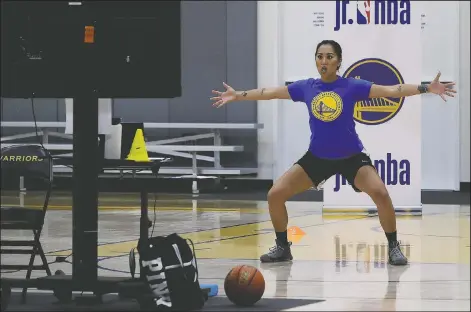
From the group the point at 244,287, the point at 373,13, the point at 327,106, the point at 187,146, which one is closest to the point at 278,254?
the point at 327,106

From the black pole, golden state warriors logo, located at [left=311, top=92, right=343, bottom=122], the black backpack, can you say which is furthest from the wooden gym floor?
golden state warriors logo, located at [left=311, top=92, right=343, bottom=122]

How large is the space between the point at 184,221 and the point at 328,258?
3.81 meters

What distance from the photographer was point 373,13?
43.0 feet

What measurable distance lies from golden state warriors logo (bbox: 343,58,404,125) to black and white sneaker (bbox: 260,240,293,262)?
4515 millimetres

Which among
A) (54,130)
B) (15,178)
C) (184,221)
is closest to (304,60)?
(54,130)

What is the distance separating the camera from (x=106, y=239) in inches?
418

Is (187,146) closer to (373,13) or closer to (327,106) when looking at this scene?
(373,13)

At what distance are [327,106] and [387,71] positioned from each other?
4.60 m

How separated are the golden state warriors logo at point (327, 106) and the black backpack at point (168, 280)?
103 inches

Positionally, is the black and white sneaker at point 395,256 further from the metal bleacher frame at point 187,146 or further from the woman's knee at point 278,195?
the metal bleacher frame at point 187,146

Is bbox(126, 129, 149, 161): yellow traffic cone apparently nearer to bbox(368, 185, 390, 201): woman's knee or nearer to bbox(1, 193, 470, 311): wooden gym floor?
bbox(1, 193, 470, 311): wooden gym floor

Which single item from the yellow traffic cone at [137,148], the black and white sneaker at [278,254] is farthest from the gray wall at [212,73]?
the yellow traffic cone at [137,148]

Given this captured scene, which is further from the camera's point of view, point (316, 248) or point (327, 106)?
point (316, 248)

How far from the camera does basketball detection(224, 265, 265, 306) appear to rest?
21.6 feet
